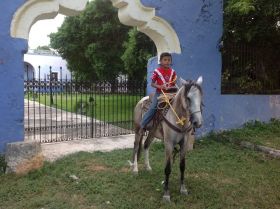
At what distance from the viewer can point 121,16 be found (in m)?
7.84

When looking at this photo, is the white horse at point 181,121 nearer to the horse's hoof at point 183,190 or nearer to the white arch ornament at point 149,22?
the horse's hoof at point 183,190

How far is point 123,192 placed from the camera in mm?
5559

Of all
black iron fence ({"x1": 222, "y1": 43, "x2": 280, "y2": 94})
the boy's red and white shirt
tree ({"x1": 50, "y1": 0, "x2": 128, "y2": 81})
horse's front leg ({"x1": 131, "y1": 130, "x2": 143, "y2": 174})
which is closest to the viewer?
the boy's red and white shirt

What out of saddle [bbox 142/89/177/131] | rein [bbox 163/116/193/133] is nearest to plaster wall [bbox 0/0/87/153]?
saddle [bbox 142/89/177/131]

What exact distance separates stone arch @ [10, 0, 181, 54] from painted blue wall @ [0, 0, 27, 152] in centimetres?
13

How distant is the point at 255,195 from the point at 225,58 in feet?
16.2

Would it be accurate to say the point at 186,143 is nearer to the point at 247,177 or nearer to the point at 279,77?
the point at 247,177

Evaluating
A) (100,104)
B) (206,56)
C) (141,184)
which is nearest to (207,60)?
(206,56)

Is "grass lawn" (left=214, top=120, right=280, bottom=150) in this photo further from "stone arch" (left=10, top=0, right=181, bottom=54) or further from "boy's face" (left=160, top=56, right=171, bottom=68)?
"boy's face" (left=160, top=56, right=171, bottom=68)

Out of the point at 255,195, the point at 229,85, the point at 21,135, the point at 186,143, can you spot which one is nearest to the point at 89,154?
the point at 21,135

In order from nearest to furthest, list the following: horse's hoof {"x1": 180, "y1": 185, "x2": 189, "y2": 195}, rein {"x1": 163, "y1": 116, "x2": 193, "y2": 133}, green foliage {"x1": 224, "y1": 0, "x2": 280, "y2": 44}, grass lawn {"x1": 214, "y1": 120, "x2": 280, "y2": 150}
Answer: rein {"x1": 163, "y1": 116, "x2": 193, "y2": 133}
horse's hoof {"x1": 180, "y1": 185, "x2": 189, "y2": 195}
grass lawn {"x1": 214, "y1": 120, "x2": 280, "y2": 150}
green foliage {"x1": 224, "y1": 0, "x2": 280, "y2": 44}

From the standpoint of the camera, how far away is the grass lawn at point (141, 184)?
17.1 feet

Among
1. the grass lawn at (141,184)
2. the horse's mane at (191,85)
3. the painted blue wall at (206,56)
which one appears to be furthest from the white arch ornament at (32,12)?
the horse's mane at (191,85)

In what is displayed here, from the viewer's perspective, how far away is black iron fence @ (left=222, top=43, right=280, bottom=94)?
9.77m
